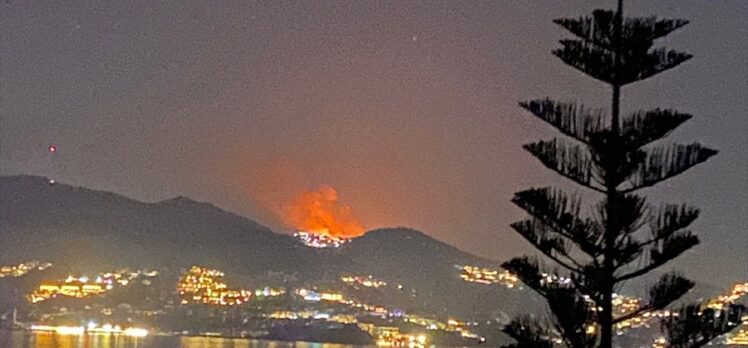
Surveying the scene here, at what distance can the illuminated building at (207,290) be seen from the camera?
375 feet

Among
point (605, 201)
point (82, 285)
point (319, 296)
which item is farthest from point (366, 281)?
point (605, 201)

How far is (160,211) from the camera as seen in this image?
142 metres

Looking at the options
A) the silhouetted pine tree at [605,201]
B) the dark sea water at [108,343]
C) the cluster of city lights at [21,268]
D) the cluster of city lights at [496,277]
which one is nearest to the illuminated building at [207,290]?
the dark sea water at [108,343]

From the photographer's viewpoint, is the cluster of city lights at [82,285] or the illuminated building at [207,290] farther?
the cluster of city lights at [82,285]

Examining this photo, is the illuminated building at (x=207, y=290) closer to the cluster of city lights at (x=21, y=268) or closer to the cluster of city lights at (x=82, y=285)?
the cluster of city lights at (x=82, y=285)

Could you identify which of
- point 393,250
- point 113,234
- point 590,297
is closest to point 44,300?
point 113,234

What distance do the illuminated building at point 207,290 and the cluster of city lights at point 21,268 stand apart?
50.7ft

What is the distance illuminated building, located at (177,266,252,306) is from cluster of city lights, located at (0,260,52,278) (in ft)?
50.7

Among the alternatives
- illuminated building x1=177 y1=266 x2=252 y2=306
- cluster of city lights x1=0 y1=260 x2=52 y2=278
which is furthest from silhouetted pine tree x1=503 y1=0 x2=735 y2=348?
cluster of city lights x1=0 y1=260 x2=52 y2=278

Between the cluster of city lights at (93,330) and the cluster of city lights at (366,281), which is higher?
the cluster of city lights at (366,281)

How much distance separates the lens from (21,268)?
403ft

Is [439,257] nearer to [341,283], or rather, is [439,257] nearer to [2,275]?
[341,283]

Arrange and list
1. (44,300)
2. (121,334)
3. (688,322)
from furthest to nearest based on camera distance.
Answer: (44,300)
(121,334)
(688,322)

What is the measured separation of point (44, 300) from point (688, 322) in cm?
11098
